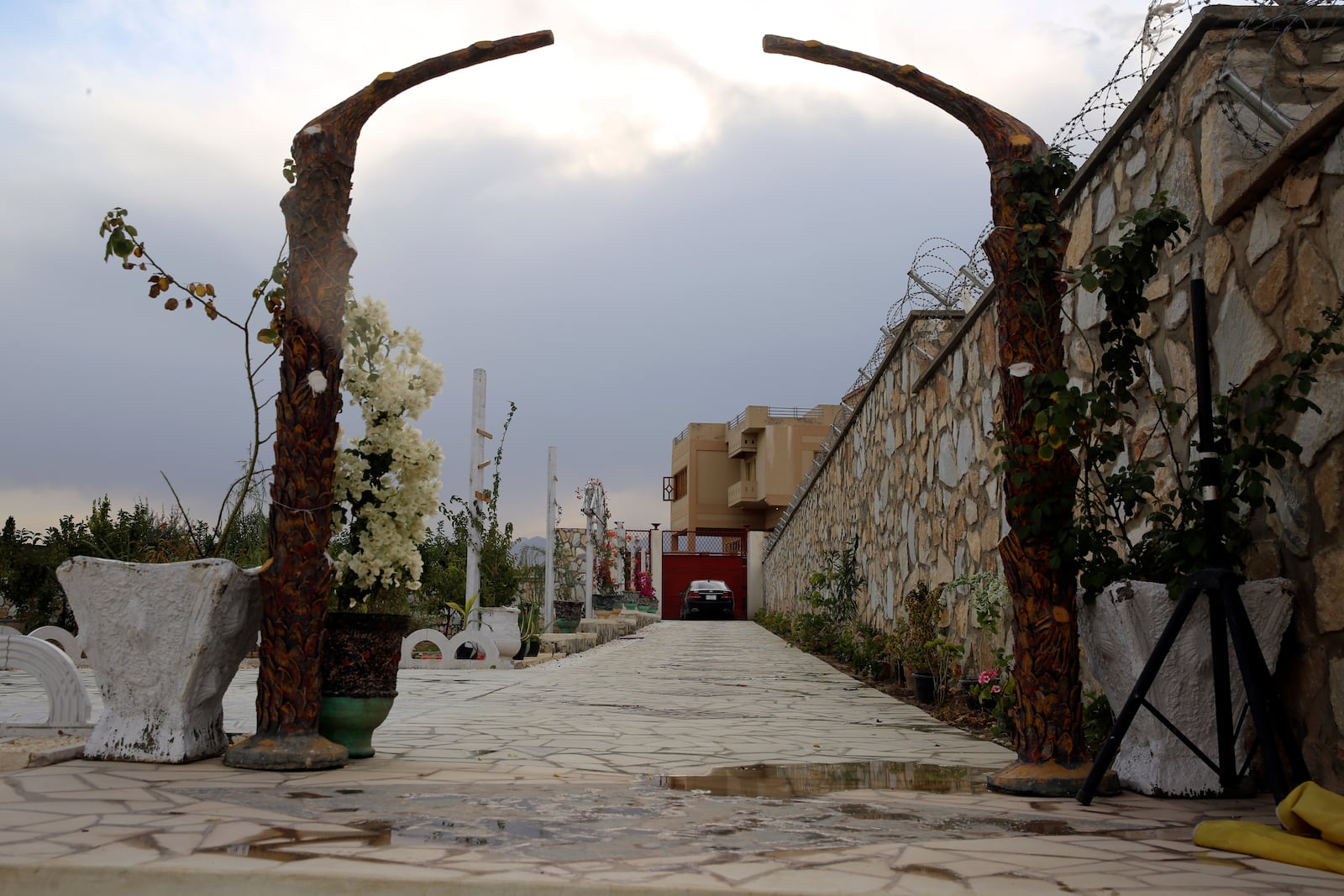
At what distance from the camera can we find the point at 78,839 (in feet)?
7.70

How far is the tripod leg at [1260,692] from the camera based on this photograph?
262 cm

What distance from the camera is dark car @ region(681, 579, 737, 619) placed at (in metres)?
31.0

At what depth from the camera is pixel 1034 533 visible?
333 cm

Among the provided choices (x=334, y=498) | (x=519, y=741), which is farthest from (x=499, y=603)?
(x=334, y=498)

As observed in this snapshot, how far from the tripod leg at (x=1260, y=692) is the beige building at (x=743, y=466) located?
3234 cm

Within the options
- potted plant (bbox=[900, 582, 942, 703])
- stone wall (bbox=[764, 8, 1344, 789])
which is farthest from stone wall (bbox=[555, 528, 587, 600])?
stone wall (bbox=[764, 8, 1344, 789])

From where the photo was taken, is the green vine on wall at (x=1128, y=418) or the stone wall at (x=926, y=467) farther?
the stone wall at (x=926, y=467)

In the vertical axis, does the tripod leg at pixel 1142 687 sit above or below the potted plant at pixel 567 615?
above

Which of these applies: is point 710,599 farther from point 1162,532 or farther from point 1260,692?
point 1260,692

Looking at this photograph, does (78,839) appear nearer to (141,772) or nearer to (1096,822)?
(141,772)

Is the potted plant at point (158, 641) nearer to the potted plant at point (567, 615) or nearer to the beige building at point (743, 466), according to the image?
the potted plant at point (567, 615)

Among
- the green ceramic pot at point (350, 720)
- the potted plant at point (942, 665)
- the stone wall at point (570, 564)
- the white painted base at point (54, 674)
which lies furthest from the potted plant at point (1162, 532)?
the stone wall at point (570, 564)

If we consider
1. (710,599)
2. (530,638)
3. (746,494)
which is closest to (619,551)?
(710,599)

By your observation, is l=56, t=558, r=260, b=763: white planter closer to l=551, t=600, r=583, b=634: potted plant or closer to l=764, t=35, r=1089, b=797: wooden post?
l=764, t=35, r=1089, b=797: wooden post
